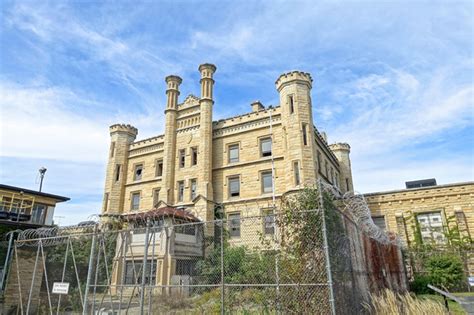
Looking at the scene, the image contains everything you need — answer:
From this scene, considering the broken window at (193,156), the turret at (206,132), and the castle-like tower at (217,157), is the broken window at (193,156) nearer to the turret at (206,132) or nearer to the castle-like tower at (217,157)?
the castle-like tower at (217,157)

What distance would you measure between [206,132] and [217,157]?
260 centimetres

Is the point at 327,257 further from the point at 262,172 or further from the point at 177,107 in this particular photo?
the point at 177,107

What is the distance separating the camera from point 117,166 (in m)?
34.2

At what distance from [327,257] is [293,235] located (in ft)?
5.42

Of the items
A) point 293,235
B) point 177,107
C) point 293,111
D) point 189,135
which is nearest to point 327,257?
point 293,235

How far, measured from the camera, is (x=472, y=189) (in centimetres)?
2438

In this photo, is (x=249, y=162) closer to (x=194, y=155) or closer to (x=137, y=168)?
(x=194, y=155)

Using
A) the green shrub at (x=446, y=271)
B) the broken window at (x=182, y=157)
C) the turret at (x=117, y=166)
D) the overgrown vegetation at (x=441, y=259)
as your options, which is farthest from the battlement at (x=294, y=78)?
the turret at (x=117, y=166)

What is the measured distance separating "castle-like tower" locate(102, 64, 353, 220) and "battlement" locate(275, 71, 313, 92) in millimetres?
85

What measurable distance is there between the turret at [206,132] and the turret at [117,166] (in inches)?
402

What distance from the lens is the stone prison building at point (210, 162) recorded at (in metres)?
24.9

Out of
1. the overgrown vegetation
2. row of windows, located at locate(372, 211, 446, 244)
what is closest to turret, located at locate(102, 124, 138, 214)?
row of windows, located at locate(372, 211, 446, 244)

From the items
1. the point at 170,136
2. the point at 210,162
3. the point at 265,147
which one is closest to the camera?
the point at 265,147

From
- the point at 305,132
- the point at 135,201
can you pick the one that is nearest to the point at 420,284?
the point at 305,132
